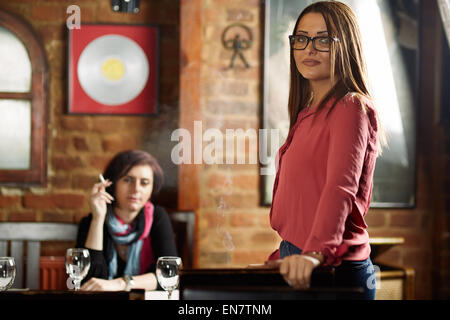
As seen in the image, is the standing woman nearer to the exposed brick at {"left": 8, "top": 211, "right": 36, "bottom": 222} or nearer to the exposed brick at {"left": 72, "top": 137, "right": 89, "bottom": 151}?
the exposed brick at {"left": 72, "top": 137, "right": 89, "bottom": 151}

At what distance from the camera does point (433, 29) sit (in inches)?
94.4

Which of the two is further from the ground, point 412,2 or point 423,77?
point 412,2

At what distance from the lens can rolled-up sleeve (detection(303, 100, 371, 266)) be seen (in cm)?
85

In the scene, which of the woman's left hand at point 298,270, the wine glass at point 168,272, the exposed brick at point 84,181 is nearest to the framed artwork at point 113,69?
the exposed brick at point 84,181

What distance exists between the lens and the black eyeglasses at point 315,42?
38.9 inches

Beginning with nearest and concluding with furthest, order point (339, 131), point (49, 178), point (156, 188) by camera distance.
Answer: point (339, 131), point (156, 188), point (49, 178)

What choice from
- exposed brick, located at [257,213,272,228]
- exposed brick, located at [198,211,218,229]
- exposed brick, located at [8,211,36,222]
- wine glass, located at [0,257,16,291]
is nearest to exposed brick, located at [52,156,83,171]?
exposed brick, located at [8,211,36,222]

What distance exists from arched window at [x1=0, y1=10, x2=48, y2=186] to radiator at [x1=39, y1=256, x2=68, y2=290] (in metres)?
0.37

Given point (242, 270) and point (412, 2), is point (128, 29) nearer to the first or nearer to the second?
point (412, 2)

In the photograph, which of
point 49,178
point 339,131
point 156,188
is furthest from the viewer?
point 49,178

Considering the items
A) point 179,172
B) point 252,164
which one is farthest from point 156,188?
point 252,164

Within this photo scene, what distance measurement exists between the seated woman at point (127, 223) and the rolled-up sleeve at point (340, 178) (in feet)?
3.70
